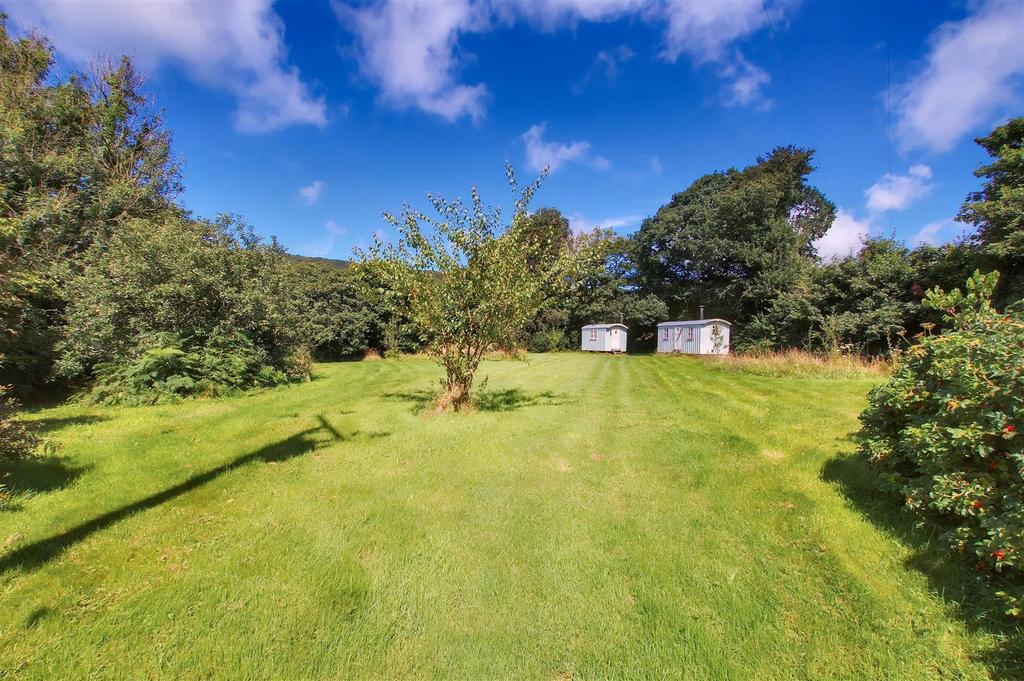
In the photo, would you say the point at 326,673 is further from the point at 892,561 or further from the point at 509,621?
the point at 892,561

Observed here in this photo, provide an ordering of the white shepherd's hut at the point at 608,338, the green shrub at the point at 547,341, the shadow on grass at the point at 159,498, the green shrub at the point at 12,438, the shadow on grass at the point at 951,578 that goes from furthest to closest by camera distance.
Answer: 1. the green shrub at the point at 547,341
2. the white shepherd's hut at the point at 608,338
3. the green shrub at the point at 12,438
4. the shadow on grass at the point at 159,498
5. the shadow on grass at the point at 951,578

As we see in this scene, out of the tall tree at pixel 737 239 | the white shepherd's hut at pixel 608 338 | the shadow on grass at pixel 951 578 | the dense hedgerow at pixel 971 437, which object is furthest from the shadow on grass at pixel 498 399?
the white shepherd's hut at pixel 608 338

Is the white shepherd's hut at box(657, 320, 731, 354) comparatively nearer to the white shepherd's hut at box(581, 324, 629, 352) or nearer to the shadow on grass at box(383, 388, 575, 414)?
the white shepherd's hut at box(581, 324, 629, 352)

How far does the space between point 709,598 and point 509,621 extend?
1.14 m

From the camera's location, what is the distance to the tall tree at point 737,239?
22219 millimetres

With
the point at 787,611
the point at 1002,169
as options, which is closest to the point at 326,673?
the point at 787,611

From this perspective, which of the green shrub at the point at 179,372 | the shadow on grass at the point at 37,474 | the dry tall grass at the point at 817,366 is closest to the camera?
the shadow on grass at the point at 37,474

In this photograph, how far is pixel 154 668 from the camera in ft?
6.19

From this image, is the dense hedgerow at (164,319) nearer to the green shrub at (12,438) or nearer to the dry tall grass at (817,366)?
the green shrub at (12,438)

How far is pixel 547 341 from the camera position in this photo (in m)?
31.4

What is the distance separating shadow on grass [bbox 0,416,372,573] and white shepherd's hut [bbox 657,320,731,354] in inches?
793

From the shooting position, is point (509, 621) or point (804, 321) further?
point (804, 321)

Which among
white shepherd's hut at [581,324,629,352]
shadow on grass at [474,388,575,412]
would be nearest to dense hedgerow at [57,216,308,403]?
shadow on grass at [474,388,575,412]

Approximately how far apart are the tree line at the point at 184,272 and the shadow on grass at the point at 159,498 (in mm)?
2438
